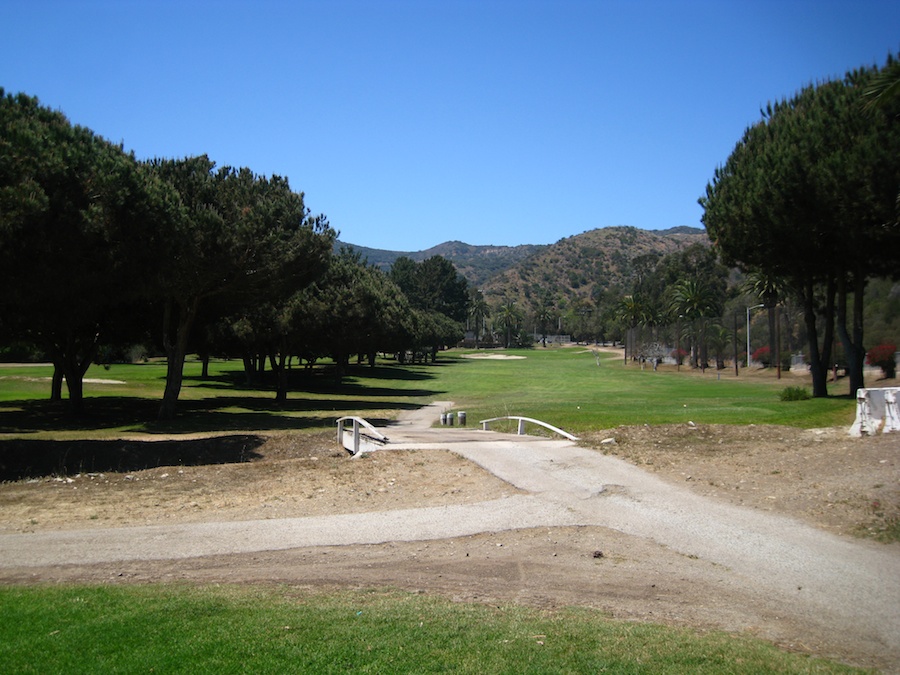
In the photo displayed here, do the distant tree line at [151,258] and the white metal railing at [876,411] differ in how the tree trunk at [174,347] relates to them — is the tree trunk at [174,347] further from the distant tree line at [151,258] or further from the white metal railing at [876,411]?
the white metal railing at [876,411]

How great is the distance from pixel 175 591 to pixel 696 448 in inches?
493

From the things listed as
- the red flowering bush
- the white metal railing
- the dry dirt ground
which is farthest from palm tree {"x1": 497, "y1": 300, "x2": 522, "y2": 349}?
the white metal railing

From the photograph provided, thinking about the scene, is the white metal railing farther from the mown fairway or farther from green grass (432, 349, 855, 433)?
the mown fairway

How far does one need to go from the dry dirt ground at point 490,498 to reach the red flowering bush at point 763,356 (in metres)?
47.4

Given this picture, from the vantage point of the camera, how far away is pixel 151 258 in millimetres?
22391

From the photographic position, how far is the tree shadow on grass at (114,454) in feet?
66.0

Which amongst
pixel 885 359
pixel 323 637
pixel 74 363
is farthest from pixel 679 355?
pixel 323 637

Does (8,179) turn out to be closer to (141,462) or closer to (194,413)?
(141,462)

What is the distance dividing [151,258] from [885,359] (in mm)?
38457

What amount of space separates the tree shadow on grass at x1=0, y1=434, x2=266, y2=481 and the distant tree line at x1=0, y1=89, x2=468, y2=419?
4.26 meters

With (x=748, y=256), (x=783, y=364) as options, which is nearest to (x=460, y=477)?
(x=748, y=256)

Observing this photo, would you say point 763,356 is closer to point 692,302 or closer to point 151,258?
point 692,302

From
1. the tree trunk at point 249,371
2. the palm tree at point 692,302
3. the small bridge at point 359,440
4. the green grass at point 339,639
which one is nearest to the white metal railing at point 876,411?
the small bridge at point 359,440

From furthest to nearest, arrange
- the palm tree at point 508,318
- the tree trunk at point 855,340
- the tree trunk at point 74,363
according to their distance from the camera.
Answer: the palm tree at point 508,318
the tree trunk at point 74,363
the tree trunk at point 855,340
